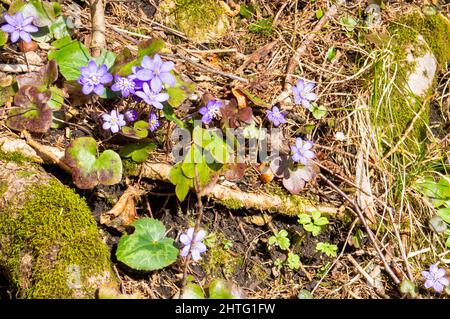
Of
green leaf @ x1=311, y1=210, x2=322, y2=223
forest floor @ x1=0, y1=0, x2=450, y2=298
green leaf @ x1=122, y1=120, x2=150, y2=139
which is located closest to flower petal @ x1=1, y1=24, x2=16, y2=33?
forest floor @ x1=0, y1=0, x2=450, y2=298

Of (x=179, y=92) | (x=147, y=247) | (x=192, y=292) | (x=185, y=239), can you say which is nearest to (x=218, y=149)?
(x=179, y=92)

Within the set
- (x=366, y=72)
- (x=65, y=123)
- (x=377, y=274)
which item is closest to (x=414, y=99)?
(x=366, y=72)

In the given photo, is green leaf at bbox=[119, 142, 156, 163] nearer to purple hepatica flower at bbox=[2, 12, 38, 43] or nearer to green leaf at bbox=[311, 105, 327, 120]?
purple hepatica flower at bbox=[2, 12, 38, 43]

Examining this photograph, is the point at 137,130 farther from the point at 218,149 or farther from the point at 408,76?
the point at 408,76

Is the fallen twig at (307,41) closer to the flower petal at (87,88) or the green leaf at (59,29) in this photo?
the flower petal at (87,88)
